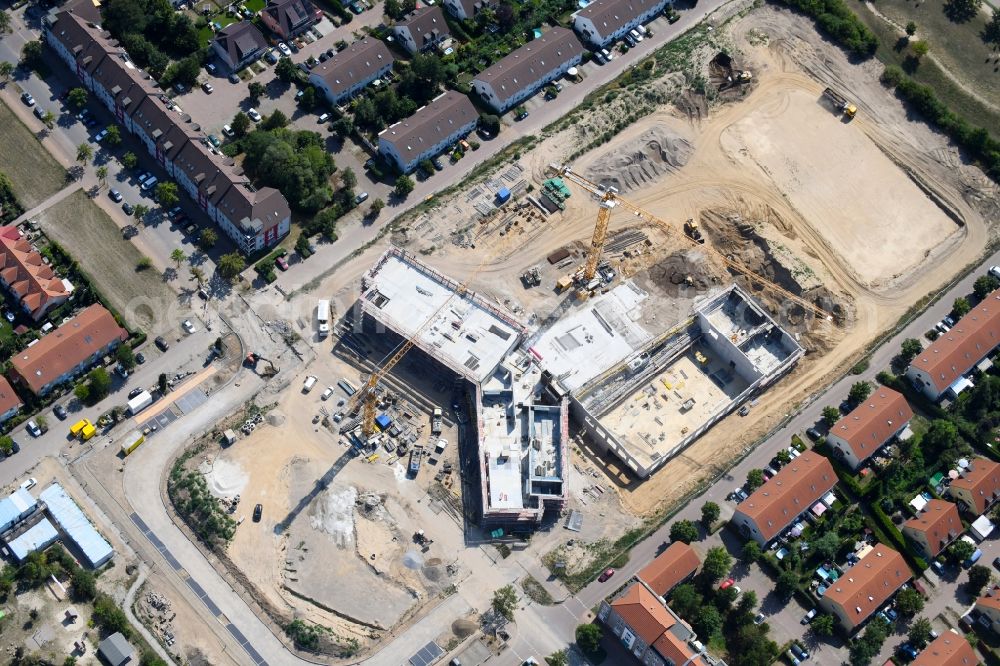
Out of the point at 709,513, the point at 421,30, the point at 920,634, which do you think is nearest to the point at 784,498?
the point at 709,513

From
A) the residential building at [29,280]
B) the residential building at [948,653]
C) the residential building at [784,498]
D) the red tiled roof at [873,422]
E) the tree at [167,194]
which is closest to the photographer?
the residential building at [948,653]

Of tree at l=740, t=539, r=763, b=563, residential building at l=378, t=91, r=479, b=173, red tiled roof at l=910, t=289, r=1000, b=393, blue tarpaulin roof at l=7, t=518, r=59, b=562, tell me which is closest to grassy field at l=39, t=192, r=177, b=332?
blue tarpaulin roof at l=7, t=518, r=59, b=562

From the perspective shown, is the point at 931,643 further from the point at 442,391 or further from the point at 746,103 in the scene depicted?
the point at 746,103

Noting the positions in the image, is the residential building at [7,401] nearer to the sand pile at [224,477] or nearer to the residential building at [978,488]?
the sand pile at [224,477]

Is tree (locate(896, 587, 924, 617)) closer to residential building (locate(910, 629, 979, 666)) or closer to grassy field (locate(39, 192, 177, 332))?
residential building (locate(910, 629, 979, 666))

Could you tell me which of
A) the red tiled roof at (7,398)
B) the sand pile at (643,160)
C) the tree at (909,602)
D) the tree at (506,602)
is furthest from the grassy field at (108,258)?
the tree at (909,602)

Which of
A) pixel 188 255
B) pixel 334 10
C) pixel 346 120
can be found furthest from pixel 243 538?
pixel 334 10

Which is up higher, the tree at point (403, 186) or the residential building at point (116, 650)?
the tree at point (403, 186)
